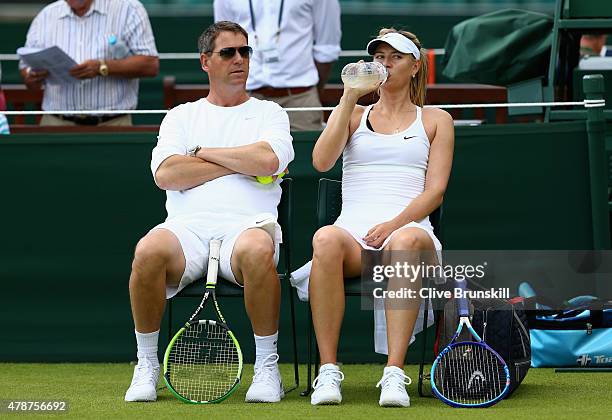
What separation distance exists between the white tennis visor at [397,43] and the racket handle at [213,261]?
1.03 m

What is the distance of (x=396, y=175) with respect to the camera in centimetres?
548

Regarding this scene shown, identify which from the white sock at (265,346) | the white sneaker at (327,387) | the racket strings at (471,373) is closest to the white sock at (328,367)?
the white sneaker at (327,387)

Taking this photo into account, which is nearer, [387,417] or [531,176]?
[387,417]

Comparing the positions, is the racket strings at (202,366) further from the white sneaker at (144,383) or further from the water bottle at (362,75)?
the water bottle at (362,75)

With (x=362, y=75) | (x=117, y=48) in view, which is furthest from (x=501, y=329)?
(x=117, y=48)

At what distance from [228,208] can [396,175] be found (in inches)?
27.3

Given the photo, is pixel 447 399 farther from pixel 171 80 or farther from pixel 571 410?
pixel 171 80

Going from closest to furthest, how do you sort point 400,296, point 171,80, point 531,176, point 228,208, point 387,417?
point 387,417 < point 400,296 < point 228,208 < point 531,176 < point 171,80

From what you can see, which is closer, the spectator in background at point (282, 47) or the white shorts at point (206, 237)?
the white shorts at point (206, 237)

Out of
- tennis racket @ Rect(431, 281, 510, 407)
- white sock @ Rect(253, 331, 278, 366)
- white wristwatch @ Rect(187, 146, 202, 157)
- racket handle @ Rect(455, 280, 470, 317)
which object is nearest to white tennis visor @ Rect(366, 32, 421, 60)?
white wristwatch @ Rect(187, 146, 202, 157)

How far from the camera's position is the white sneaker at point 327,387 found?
4.99 meters

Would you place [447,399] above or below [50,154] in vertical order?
below

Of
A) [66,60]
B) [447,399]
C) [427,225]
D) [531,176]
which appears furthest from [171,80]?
[447,399]

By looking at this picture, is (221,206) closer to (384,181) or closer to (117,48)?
(384,181)
